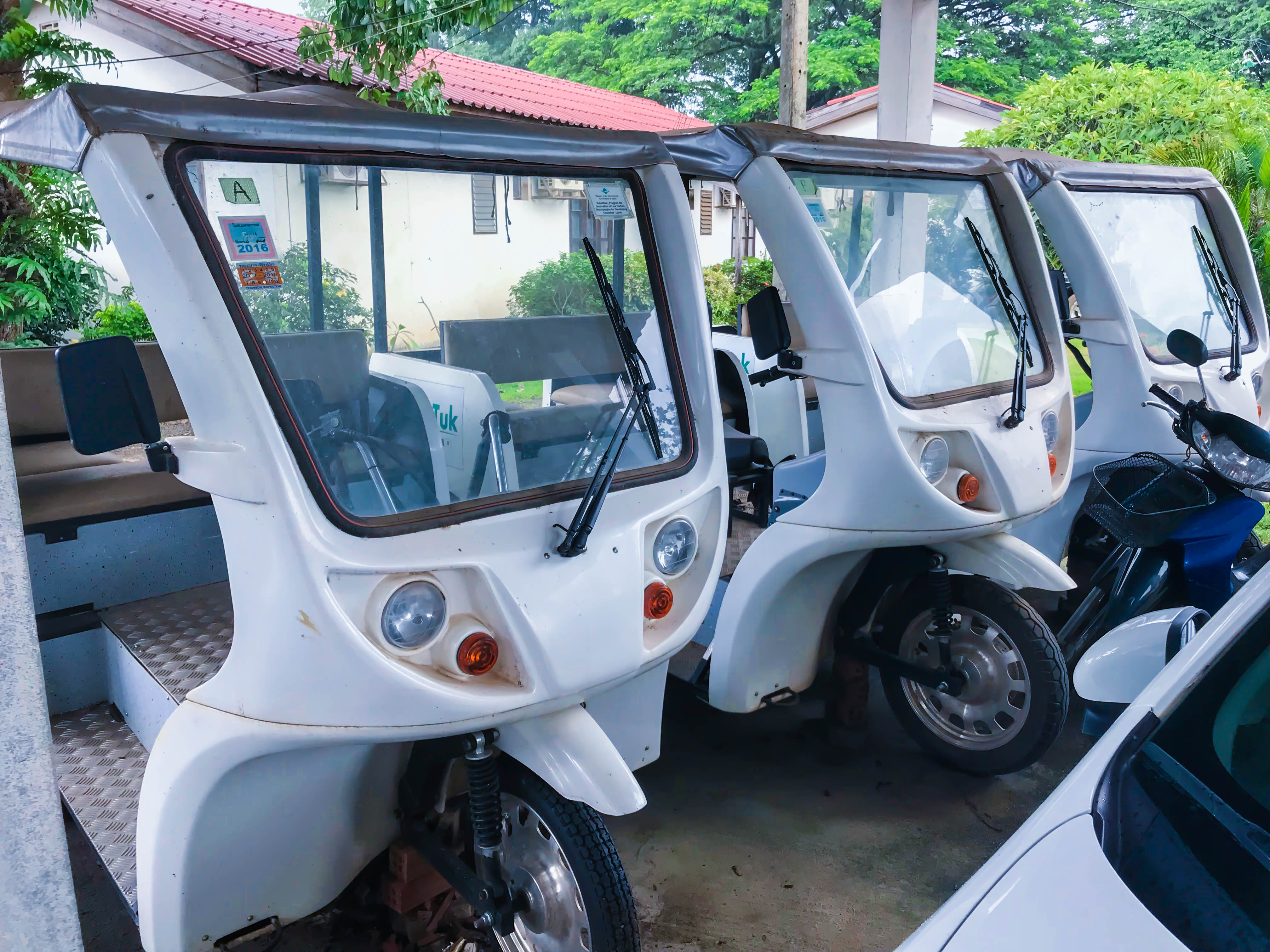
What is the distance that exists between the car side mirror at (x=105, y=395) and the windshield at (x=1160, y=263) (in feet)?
11.3

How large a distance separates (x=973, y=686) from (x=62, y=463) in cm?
327

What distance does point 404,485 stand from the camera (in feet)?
6.72

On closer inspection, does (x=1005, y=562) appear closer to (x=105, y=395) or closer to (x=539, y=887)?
(x=539, y=887)

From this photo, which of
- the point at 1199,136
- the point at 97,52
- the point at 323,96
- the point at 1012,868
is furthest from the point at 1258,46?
the point at 1012,868

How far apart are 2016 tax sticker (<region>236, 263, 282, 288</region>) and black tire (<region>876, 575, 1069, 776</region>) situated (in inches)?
85.0

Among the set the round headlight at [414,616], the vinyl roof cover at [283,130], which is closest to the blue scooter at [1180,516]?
the vinyl roof cover at [283,130]

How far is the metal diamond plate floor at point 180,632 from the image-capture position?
2.65m

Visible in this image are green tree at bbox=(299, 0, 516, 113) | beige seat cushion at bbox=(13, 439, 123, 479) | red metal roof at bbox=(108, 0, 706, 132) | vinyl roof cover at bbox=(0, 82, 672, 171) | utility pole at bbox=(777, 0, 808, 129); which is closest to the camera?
vinyl roof cover at bbox=(0, 82, 672, 171)

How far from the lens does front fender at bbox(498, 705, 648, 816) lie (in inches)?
76.5

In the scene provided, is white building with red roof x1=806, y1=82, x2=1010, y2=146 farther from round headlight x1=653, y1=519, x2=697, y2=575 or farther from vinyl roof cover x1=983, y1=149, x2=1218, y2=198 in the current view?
round headlight x1=653, y1=519, x2=697, y2=575

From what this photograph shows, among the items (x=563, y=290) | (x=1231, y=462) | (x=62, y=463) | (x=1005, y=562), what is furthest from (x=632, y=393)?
(x=62, y=463)

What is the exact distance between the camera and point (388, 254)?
2.16 m

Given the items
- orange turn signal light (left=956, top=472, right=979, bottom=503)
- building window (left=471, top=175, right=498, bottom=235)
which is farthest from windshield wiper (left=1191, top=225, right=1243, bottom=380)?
building window (left=471, top=175, right=498, bottom=235)

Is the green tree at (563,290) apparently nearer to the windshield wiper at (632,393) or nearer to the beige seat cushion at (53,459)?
the windshield wiper at (632,393)
